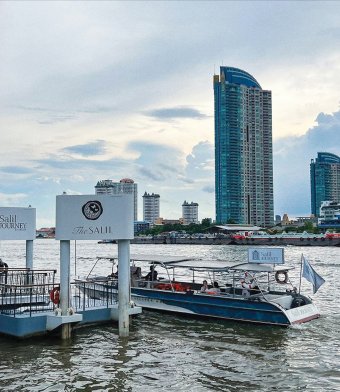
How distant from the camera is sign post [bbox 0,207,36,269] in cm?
2314

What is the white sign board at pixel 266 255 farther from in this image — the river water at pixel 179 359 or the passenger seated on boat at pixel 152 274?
Result: the passenger seated on boat at pixel 152 274

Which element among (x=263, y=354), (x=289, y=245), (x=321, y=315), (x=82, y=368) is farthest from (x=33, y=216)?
(x=289, y=245)

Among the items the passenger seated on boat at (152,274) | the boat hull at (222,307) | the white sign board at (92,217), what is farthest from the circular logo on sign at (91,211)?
the passenger seated on boat at (152,274)

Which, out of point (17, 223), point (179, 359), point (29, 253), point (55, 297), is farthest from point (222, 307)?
point (17, 223)

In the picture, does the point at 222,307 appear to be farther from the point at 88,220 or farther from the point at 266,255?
the point at 88,220

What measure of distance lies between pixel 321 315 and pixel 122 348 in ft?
37.7

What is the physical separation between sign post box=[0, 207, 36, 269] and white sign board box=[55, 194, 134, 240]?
6.24 m

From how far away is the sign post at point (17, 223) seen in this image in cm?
2314

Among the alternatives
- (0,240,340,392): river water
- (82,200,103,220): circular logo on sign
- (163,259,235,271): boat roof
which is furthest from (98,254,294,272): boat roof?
(82,200,103,220): circular logo on sign

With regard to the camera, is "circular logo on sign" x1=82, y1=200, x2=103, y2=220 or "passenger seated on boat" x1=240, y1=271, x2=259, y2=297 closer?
"circular logo on sign" x1=82, y1=200, x2=103, y2=220

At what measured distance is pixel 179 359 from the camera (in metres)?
16.7

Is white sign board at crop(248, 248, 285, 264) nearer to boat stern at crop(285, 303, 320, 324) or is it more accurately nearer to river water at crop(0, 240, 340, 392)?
boat stern at crop(285, 303, 320, 324)

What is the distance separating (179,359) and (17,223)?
10.8 meters

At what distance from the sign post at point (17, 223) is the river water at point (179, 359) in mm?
5690
